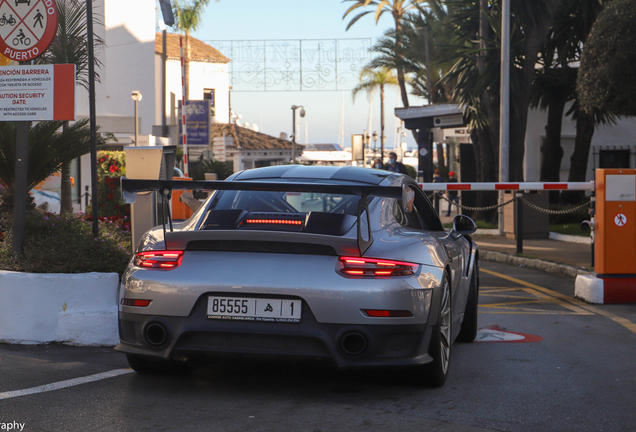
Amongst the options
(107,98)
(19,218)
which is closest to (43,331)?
(19,218)

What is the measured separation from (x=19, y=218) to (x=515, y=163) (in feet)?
51.1

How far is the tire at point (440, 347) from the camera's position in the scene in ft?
14.8

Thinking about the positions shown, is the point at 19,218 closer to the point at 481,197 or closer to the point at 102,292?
the point at 102,292

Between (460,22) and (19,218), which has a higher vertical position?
(460,22)

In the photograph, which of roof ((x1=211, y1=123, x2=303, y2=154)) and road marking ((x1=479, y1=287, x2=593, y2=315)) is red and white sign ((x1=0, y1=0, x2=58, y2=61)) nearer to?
road marking ((x1=479, y1=287, x2=593, y2=315))

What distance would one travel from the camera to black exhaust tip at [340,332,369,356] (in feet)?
13.7

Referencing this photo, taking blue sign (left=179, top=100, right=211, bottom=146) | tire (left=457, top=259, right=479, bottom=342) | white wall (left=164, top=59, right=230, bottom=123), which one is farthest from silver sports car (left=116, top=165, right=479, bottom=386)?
white wall (left=164, top=59, right=230, bottom=123)

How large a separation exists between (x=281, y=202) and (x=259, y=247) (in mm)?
879

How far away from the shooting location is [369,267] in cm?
423

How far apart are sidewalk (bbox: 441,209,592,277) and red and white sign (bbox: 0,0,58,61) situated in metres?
7.73

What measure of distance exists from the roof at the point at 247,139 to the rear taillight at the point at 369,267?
187 feet

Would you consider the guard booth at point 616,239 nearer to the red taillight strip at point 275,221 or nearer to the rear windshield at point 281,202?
the rear windshield at point 281,202

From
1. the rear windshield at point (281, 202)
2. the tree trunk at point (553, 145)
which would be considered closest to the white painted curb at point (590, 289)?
the rear windshield at point (281, 202)

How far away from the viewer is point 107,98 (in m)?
37.2
